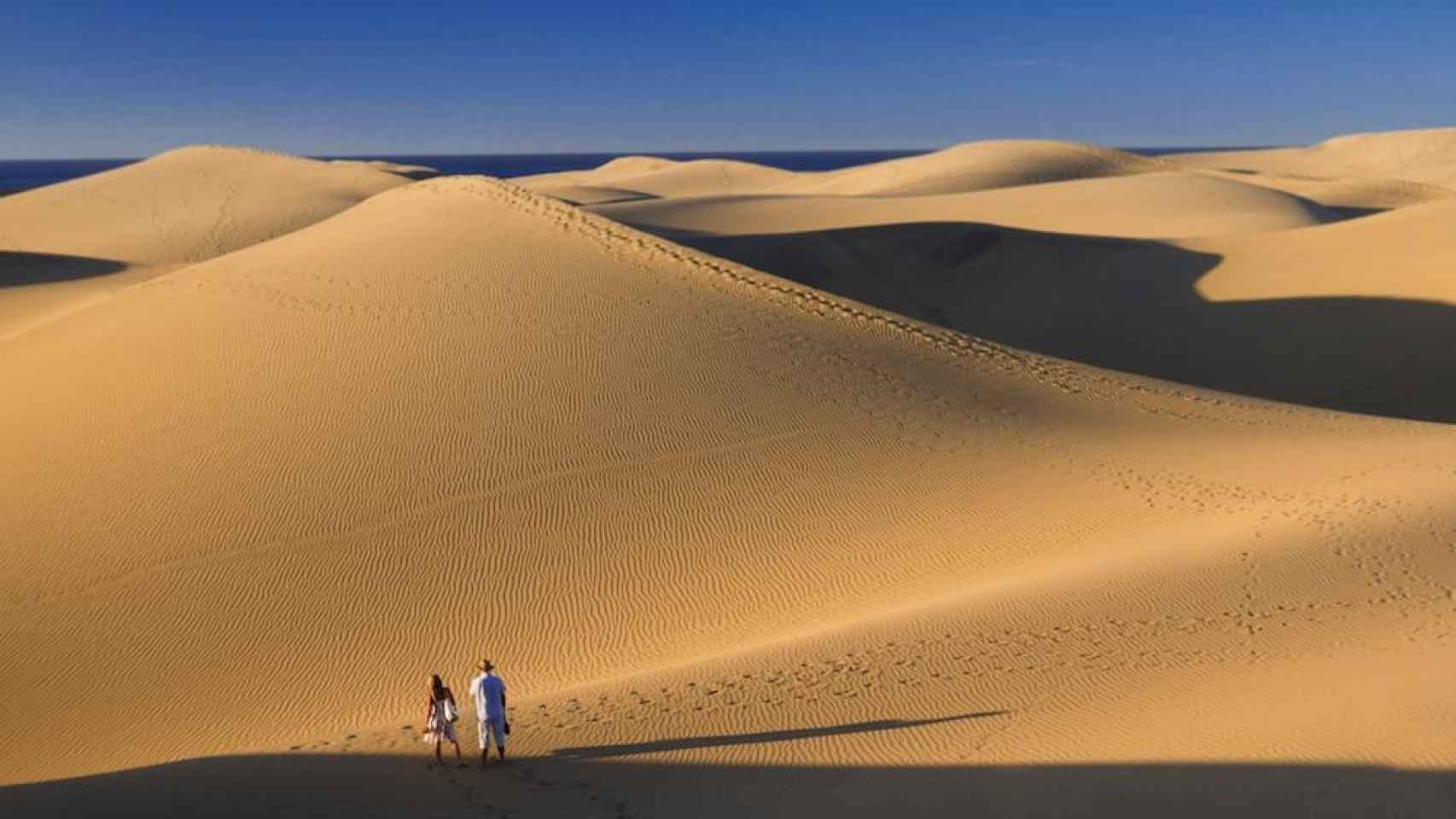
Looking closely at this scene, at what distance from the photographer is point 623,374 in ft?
54.9

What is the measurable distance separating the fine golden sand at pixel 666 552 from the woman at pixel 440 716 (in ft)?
0.76

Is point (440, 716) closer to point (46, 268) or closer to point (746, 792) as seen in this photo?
point (746, 792)

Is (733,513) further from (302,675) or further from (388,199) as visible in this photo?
(388,199)

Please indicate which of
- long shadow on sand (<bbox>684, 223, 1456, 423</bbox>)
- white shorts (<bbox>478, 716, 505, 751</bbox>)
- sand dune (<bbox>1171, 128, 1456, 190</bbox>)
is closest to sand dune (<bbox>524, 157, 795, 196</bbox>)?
sand dune (<bbox>1171, 128, 1456, 190</bbox>)

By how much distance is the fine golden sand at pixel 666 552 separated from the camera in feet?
26.2

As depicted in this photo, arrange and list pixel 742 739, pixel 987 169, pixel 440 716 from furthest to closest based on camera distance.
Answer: pixel 987 169
pixel 742 739
pixel 440 716

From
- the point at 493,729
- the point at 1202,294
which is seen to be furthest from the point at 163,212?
the point at 493,729

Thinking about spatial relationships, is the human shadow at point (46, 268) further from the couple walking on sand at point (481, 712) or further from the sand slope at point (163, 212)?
the couple walking on sand at point (481, 712)

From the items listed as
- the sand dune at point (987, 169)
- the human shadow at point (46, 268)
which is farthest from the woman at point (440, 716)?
the sand dune at point (987, 169)

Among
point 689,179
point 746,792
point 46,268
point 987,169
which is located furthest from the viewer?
point 689,179

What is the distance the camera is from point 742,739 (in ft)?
27.8

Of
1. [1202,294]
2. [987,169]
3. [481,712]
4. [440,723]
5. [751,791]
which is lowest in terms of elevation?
[751,791]

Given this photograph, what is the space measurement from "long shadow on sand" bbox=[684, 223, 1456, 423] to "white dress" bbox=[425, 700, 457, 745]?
21.8 meters

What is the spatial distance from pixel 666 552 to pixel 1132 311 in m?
22.0
